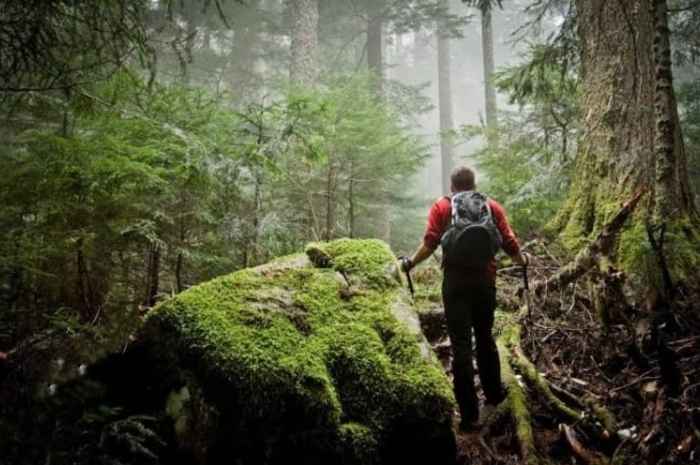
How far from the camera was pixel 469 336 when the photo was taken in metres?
3.91

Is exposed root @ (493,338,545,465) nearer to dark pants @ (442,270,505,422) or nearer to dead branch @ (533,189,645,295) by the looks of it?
dark pants @ (442,270,505,422)

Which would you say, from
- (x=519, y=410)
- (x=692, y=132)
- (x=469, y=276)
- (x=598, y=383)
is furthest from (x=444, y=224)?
(x=692, y=132)

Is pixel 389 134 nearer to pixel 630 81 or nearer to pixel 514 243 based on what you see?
pixel 630 81

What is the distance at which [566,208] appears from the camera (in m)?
6.13

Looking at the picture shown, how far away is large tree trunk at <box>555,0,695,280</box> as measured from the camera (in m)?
5.31

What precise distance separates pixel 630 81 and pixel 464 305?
403cm

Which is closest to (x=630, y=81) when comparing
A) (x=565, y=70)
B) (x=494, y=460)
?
(x=565, y=70)

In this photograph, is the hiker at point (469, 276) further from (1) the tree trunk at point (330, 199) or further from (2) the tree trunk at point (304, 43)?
(2) the tree trunk at point (304, 43)

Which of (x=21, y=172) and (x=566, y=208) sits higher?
(x=21, y=172)

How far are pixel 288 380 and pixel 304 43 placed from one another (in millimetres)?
12750

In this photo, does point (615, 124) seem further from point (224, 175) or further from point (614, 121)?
point (224, 175)

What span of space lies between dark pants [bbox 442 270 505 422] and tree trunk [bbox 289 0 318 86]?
10568 mm

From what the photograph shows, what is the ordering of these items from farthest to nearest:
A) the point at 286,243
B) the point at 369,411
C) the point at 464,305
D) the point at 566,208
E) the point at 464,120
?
the point at 464,120 → the point at 286,243 → the point at 566,208 → the point at 464,305 → the point at 369,411

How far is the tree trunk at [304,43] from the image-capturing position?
13424mm
